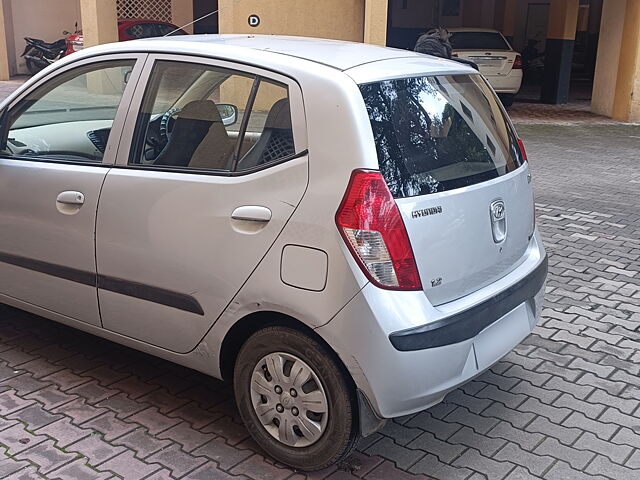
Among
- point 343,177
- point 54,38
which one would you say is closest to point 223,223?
point 343,177

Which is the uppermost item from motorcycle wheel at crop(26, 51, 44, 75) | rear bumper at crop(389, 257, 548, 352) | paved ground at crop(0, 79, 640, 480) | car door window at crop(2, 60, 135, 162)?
car door window at crop(2, 60, 135, 162)

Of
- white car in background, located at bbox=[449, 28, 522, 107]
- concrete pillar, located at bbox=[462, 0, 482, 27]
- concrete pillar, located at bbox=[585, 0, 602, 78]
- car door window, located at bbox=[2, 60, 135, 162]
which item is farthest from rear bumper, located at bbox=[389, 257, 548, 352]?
concrete pillar, located at bbox=[462, 0, 482, 27]

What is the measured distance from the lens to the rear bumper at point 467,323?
2.80 m

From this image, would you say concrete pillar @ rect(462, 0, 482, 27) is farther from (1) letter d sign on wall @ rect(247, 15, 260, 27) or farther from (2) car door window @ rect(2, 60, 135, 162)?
(2) car door window @ rect(2, 60, 135, 162)

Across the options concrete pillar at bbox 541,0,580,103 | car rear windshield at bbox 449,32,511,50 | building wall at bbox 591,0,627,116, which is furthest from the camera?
concrete pillar at bbox 541,0,580,103

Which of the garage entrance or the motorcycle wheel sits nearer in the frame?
the motorcycle wheel

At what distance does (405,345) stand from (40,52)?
1820 centimetres

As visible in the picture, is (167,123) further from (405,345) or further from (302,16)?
(302,16)

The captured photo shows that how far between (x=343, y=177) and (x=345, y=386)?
811mm

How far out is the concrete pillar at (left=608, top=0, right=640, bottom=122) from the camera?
1327 centimetres

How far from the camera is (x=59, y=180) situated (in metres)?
3.67

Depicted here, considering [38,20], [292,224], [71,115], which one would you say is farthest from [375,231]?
[38,20]

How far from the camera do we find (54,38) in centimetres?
2020

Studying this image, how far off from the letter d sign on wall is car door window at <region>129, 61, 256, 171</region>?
10401 millimetres
